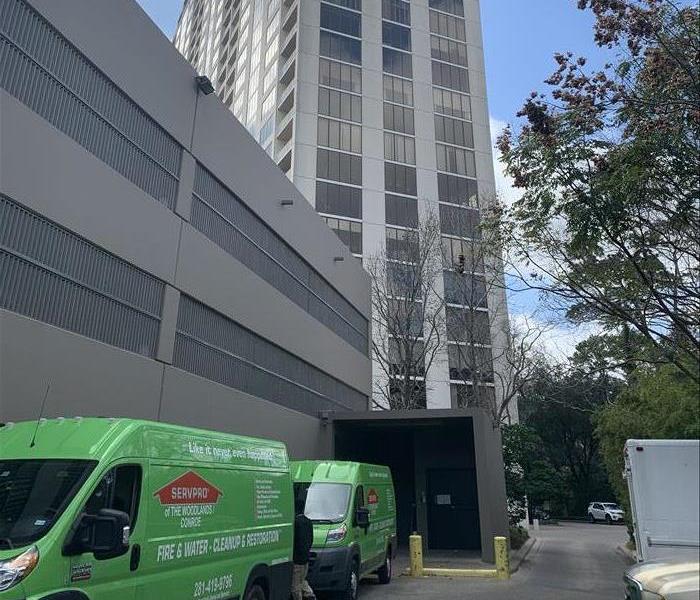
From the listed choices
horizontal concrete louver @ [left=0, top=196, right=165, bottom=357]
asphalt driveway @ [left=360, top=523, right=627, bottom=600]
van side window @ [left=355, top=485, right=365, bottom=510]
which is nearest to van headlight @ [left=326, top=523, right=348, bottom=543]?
van side window @ [left=355, top=485, right=365, bottom=510]

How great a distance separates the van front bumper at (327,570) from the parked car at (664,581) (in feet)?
16.8

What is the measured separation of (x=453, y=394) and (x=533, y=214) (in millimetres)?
34764

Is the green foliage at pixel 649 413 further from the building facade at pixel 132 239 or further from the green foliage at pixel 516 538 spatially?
the building facade at pixel 132 239

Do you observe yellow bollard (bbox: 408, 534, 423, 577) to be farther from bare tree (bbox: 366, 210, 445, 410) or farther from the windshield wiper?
bare tree (bbox: 366, 210, 445, 410)

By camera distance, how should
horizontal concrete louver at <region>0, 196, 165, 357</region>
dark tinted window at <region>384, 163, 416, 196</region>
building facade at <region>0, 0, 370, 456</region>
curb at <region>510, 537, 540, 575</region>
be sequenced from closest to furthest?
1. horizontal concrete louver at <region>0, 196, 165, 357</region>
2. building facade at <region>0, 0, 370, 456</region>
3. curb at <region>510, 537, 540, 575</region>
4. dark tinted window at <region>384, 163, 416, 196</region>

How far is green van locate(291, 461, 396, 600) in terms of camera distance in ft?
34.2

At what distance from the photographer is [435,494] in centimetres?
2216

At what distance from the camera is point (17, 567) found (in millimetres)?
4426

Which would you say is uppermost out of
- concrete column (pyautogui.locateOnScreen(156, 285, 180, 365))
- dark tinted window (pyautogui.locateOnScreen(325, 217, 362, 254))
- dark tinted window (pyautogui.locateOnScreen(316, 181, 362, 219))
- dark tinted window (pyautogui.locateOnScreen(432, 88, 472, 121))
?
dark tinted window (pyautogui.locateOnScreen(432, 88, 472, 121))

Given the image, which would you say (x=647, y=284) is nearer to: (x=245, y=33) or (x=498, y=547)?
(x=498, y=547)

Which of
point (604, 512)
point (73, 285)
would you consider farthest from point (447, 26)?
point (73, 285)

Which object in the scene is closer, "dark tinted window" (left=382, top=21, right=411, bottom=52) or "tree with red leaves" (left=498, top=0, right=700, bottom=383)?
"tree with red leaves" (left=498, top=0, right=700, bottom=383)

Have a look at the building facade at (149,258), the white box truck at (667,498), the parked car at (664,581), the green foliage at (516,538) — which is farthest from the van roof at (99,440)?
the green foliage at (516,538)

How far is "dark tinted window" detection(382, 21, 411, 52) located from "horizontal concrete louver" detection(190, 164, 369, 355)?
127 ft
